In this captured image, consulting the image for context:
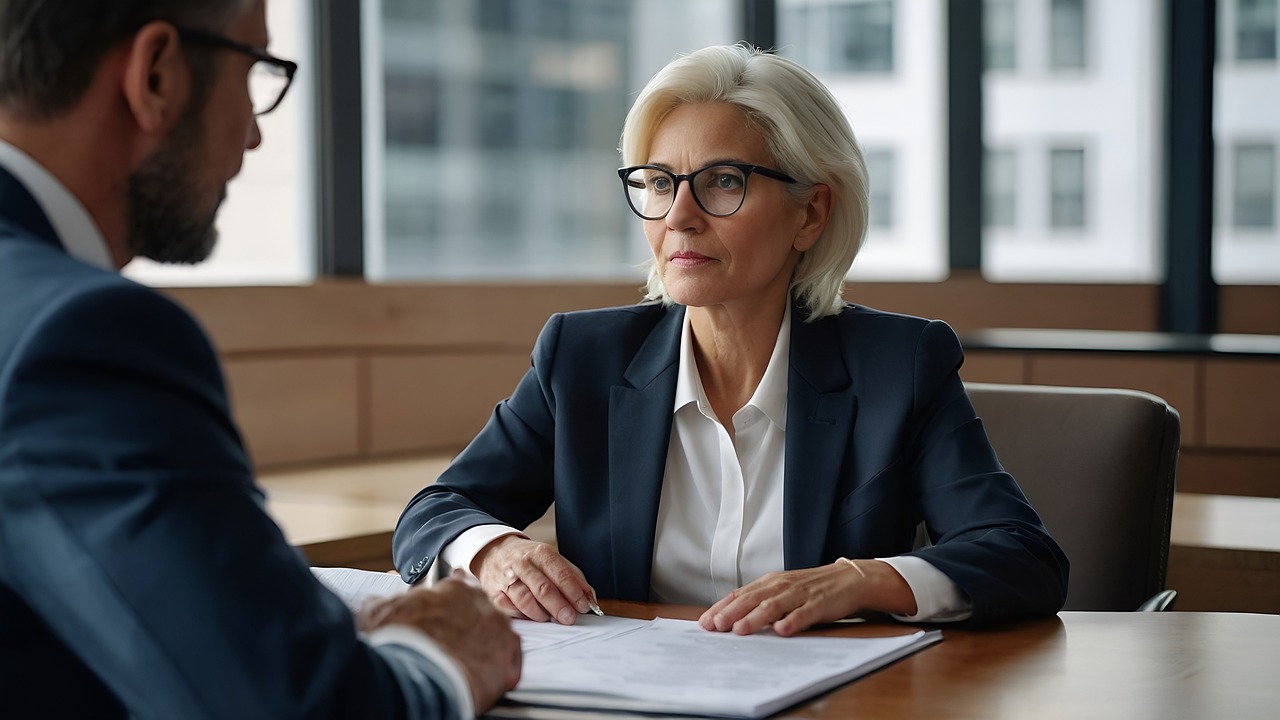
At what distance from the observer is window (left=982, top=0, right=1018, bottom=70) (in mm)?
5309

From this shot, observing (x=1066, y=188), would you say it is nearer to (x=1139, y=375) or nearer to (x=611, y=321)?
(x=1139, y=375)

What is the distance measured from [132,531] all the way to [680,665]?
0.60 m

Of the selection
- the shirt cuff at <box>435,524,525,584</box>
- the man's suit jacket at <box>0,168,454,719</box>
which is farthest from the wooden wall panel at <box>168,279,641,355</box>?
the man's suit jacket at <box>0,168,454,719</box>

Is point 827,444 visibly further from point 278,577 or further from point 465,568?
point 278,577

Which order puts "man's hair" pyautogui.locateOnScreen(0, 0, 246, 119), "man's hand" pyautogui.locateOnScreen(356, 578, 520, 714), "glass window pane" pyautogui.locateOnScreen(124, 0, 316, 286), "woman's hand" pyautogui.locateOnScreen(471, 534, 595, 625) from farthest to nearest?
1. "glass window pane" pyautogui.locateOnScreen(124, 0, 316, 286)
2. "woman's hand" pyautogui.locateOnScreen(471, 534, 595, 625)
3. "man's hand" pyautogui.locateOnScreen(356, 578, 520, 714)
4. "man's hair" pyautogui.locateOnScreen(0, 0, 246, 119)

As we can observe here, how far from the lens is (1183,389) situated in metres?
4.11

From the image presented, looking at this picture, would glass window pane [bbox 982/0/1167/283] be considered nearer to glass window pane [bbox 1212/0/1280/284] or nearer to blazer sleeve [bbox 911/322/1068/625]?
glass window pane [bbox 1212/0/1280/284]

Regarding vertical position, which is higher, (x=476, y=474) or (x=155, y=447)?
(x=155, y=447)

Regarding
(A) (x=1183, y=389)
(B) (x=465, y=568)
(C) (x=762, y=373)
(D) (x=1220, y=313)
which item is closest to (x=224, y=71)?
→ (B) (x=465, y=568)

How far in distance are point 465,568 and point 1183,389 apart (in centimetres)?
318

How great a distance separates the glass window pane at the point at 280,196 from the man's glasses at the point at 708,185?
8.92 ft

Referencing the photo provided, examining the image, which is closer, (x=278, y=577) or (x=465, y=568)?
(x=278, y=577)

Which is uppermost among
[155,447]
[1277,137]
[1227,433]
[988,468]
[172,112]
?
[1277,137]

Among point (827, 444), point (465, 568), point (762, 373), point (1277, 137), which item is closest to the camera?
point (465, 568)
